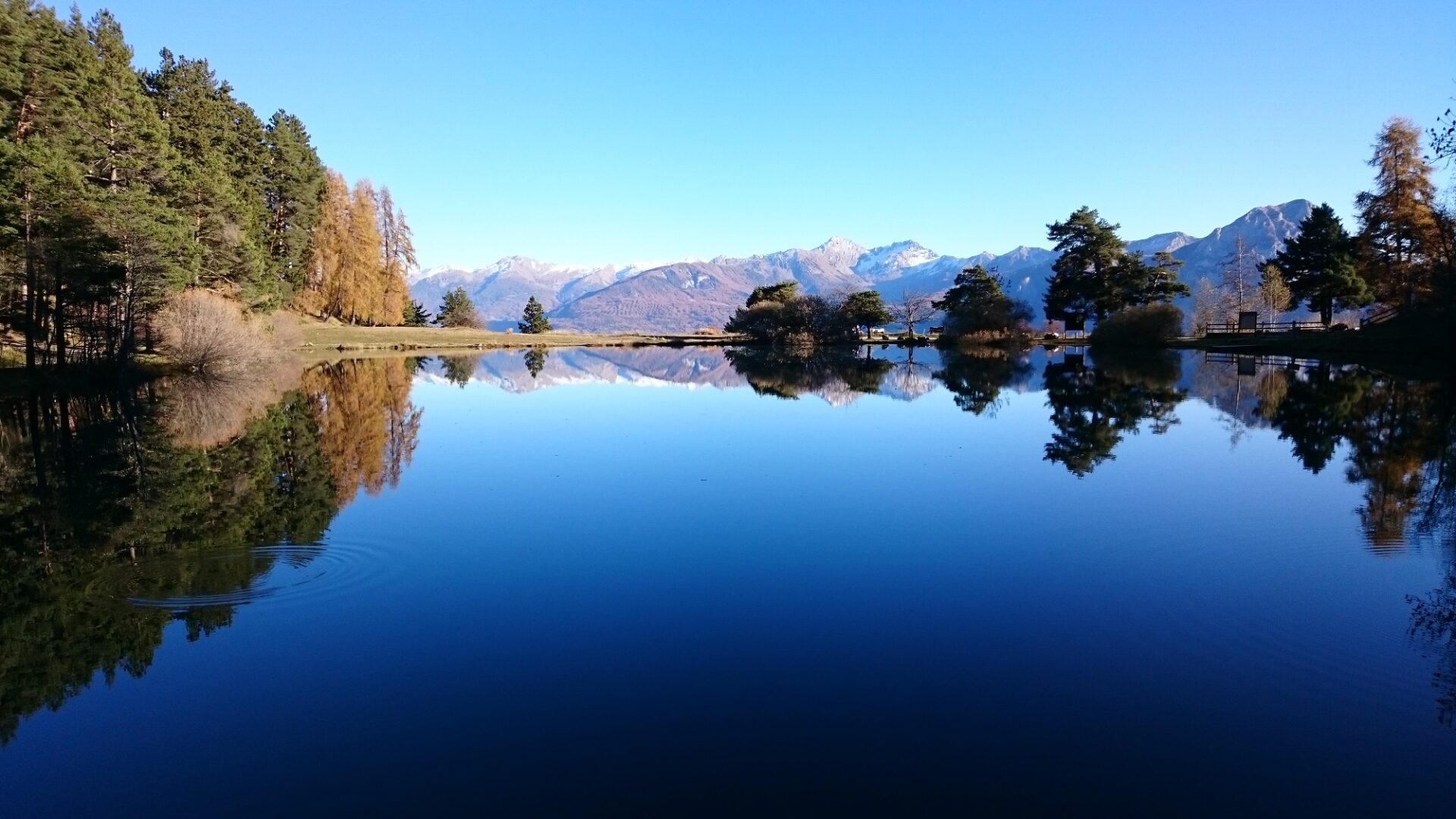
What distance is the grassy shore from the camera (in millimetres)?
58406

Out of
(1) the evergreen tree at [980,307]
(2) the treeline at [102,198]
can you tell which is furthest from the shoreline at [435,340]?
(1) the evergreen tree at [980,307]

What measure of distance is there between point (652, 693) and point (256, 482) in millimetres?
10788

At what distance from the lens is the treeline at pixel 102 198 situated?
2644 cm

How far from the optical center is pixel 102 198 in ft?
90.2

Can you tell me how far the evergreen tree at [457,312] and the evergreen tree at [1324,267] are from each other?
8795 cm

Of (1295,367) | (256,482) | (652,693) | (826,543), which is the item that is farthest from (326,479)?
(1295,367)

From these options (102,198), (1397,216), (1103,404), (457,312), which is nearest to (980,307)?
(1397,216)

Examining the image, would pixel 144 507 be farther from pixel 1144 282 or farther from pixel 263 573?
pixel 1144 282

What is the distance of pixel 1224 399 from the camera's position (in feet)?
83.1

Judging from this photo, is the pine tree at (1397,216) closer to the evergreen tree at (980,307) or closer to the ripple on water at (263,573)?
the evergreen tree at (980,307)

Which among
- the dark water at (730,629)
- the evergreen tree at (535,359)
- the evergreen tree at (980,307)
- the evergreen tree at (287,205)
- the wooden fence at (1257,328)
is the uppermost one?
the evergreen tree at (287,205)

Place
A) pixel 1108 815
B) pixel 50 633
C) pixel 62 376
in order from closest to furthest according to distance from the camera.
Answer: pixel 1108 815 → pixel 50 633 → pixel 62 376

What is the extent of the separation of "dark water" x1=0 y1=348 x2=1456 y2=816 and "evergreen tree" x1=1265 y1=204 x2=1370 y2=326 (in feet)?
174

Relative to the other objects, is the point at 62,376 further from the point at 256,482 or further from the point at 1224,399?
the point at 1224,399
